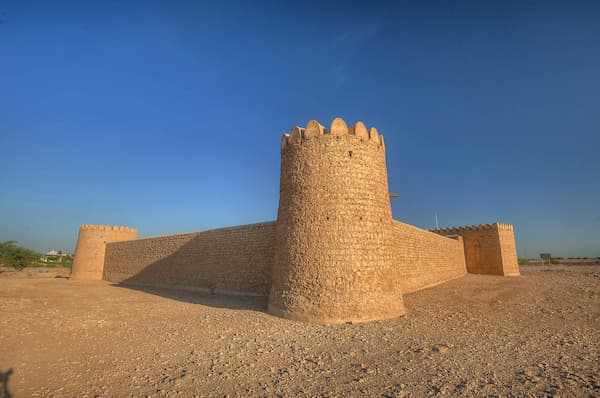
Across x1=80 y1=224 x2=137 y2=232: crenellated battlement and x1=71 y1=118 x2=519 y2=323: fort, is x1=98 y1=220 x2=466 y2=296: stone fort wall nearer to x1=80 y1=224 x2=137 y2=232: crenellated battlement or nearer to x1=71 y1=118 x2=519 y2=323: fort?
x1=71 y1=118 x2=519 y2=323: fort

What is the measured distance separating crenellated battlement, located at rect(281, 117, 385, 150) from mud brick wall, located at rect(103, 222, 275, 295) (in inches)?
161

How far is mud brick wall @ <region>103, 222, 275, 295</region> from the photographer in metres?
11.7

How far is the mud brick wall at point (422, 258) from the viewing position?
12.0 metres

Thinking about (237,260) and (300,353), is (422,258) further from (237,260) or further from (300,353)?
(300,353)

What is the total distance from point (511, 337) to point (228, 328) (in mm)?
5461

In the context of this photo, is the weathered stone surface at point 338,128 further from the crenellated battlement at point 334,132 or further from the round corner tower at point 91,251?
the round corner tower at point 91,251

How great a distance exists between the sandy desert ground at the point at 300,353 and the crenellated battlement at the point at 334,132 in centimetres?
477

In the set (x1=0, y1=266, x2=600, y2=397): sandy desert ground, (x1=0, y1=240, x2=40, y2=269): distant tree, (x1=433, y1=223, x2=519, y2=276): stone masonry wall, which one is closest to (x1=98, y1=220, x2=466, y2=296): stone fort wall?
(x1=433, y1=223, x2=519, y2=276): stone masonry wall

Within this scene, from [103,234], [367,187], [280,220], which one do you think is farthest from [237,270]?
[103,234]

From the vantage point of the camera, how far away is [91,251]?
22078 millimetres

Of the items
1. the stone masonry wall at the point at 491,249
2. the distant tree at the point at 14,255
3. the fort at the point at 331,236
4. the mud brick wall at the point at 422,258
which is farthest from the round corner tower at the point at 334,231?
the distant tree at the point at 14,255

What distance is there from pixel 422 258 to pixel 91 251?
22.1 meters

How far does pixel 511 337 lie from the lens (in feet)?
18.4

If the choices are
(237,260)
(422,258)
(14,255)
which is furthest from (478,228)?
(14,255)
